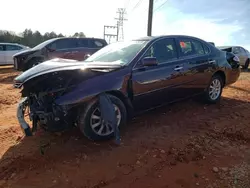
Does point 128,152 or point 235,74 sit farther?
point 235,74

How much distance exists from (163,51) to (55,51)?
715 centimetres

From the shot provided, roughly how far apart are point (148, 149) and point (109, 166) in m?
0.70

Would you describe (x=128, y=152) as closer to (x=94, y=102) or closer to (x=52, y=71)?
(x=94, y=102)

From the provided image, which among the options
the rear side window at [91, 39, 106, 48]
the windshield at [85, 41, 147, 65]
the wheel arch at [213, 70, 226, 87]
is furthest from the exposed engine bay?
the rear side window at [91, 39, 106, 48]

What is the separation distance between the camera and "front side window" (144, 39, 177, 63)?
4.37 meters

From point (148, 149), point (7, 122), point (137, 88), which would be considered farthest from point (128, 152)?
point (7, 122)

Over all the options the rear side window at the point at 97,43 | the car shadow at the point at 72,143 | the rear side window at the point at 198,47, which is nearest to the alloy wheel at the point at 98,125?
the car shadow at the point at 72,143

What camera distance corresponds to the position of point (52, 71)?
3322 millimetres

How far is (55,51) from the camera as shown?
10508 mm

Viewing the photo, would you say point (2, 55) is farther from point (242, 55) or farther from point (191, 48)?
point (242, 55)

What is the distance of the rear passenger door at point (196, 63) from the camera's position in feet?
16.2

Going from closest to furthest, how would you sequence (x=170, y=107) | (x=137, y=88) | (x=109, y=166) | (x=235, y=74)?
(x=109, y=166) → (x=137, y=88) → (x=170, y=107) → (x=235, y=74)

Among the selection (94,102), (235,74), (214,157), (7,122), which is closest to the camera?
(214,157)

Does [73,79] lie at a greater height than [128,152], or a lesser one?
greater
